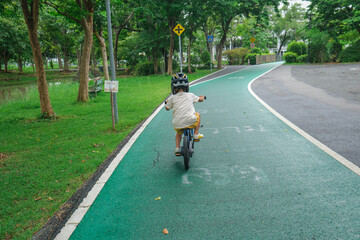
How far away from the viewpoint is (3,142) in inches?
305

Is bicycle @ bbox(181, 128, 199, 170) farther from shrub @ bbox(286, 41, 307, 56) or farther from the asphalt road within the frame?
shrub @ bbox(286, 41, 307, 56)

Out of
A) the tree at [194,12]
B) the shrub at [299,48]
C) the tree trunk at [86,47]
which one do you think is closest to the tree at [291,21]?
the shrub at [299,48]

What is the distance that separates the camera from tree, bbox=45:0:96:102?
11750 mm

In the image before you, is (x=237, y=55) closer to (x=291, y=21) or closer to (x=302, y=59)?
(x=302, y=59)

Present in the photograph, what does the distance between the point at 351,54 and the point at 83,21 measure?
94.7 ft

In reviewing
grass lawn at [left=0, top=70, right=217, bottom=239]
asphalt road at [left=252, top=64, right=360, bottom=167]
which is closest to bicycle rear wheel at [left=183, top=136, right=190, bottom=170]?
grass lawn at [left=0, top=70, right=217, bottom=239]

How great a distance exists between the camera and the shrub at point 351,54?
103 ft

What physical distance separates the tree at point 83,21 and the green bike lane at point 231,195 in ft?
24.6

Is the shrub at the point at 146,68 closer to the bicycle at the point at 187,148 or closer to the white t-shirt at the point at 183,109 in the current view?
the white t-shirt at the point at 183,109

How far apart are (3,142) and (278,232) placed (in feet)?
23.4

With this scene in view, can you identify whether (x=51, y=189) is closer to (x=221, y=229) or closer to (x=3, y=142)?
(x=221, y=229)

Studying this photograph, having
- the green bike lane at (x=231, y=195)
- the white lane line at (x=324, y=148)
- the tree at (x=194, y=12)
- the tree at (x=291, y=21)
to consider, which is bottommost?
the green bike lane at (x=231, y=195)

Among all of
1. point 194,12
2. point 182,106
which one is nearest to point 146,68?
point 194,12

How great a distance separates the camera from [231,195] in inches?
162
